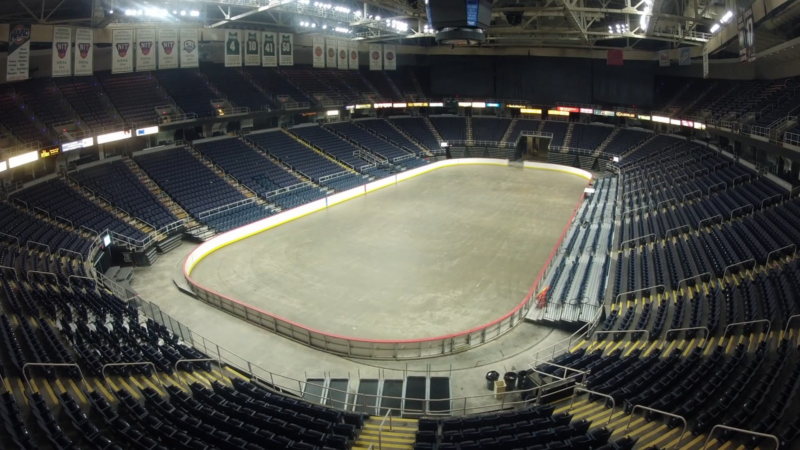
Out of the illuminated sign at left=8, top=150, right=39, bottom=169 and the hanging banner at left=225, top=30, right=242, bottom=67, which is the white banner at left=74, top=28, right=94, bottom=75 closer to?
the illuminated sign at left=8, top=150, right=39, bottom=169

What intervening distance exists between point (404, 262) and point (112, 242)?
45.5 ft

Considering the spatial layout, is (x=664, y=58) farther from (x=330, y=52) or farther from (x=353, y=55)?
(x=330, y=52)

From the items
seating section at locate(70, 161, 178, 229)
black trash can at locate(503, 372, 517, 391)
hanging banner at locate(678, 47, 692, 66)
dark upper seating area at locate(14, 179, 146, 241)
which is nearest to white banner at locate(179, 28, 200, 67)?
seating section at locate(70, 161, 178, 229)

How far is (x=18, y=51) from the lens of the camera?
24938 millimetres

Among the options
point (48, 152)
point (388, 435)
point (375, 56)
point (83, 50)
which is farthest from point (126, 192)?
point (375, 56)

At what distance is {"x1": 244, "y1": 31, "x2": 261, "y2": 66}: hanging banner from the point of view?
3738cm

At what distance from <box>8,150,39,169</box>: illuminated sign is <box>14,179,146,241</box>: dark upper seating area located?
5.93ft

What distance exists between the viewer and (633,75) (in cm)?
4991

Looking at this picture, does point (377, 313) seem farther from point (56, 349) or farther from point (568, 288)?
point (56, 349)

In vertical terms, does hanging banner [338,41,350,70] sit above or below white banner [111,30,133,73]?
above

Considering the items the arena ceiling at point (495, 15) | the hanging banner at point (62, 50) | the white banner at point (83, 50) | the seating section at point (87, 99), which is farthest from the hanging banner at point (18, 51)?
the seating section at point (87, 99)

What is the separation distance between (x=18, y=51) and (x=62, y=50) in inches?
102

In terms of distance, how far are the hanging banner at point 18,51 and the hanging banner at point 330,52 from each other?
23427 millimetres

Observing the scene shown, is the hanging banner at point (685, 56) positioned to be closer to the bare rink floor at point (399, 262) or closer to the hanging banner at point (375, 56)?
the bare rink floor at point (399, 262)
